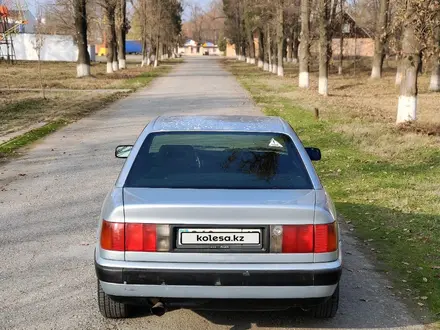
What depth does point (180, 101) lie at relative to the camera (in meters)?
22.3

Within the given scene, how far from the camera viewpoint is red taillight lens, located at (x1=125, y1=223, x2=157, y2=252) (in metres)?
3.50

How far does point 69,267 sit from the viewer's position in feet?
17.0

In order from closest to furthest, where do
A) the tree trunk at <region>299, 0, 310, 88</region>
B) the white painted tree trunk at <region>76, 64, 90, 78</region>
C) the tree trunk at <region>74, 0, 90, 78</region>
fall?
the tree trunk at <region>299, 0, 310, 88</region> → the tree trunk at <region>74, 0, 90, 78</region> → the white painted tree trunk at <region>76, 64, 90, 78</region>

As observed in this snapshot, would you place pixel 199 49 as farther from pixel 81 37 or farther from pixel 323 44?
pixel 323 44

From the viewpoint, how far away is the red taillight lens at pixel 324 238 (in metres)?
3.56

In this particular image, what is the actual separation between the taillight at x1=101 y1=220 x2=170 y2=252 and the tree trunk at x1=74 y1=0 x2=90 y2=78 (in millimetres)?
33754

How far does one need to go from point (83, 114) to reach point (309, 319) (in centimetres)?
1496

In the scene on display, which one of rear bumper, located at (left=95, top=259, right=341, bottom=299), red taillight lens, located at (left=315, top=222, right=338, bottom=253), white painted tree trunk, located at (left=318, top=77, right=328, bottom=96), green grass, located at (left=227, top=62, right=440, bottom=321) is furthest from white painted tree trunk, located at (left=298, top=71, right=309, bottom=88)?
rear bumper, located at (left=95, top=259, right=341, bottom=299)

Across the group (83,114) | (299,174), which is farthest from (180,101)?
(299,174)

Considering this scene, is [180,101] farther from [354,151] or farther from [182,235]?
[182,235]

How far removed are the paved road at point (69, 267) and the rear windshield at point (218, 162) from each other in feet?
3.33

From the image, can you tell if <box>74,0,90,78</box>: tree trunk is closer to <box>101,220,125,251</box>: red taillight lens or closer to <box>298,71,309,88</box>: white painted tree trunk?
<box>298,71,309,88</box>: white painted tree trunk

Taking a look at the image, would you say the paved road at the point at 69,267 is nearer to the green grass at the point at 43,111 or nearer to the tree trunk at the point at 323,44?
the green grass at the point at 43,111

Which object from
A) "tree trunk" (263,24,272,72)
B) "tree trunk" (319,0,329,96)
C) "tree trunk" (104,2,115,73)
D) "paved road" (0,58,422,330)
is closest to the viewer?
"paved road" (0,58,422,330)
